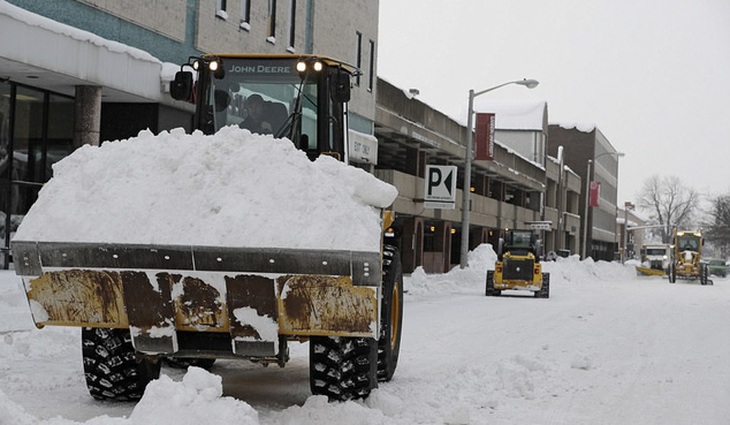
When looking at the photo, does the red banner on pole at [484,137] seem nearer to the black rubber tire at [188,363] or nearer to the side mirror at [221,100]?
the side mirror at [221,100]

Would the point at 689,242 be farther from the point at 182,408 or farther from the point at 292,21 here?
the point at 182,408

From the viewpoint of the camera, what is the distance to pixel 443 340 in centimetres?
1319

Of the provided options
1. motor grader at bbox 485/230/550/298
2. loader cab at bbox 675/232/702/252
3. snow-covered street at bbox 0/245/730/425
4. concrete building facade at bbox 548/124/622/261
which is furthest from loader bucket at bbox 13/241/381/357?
concrete building facade at bbox 548/124/622/261

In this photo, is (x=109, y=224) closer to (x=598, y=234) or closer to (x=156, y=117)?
(x=156, y=117)

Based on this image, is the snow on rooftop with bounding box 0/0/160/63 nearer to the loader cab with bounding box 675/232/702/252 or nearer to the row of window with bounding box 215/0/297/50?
the row of window with bounding box 215/0/297/50

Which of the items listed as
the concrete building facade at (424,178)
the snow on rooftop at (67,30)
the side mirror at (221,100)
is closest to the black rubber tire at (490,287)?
the concrete building facade at (424,178)

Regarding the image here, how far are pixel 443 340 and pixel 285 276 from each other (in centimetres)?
723

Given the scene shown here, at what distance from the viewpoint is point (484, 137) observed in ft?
142

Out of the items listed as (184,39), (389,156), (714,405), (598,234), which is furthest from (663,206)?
(714,405)

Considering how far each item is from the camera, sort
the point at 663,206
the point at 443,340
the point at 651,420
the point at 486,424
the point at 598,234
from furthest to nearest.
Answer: the point at 663,206
the point at 598,234
the point at 443,340
the point at 651,420
the point at 486,424

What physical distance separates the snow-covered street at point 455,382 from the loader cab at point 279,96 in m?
2.29

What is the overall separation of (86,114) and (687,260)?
38.3 metres

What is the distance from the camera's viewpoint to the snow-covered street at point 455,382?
21.4 ft

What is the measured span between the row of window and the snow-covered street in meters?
10.00
